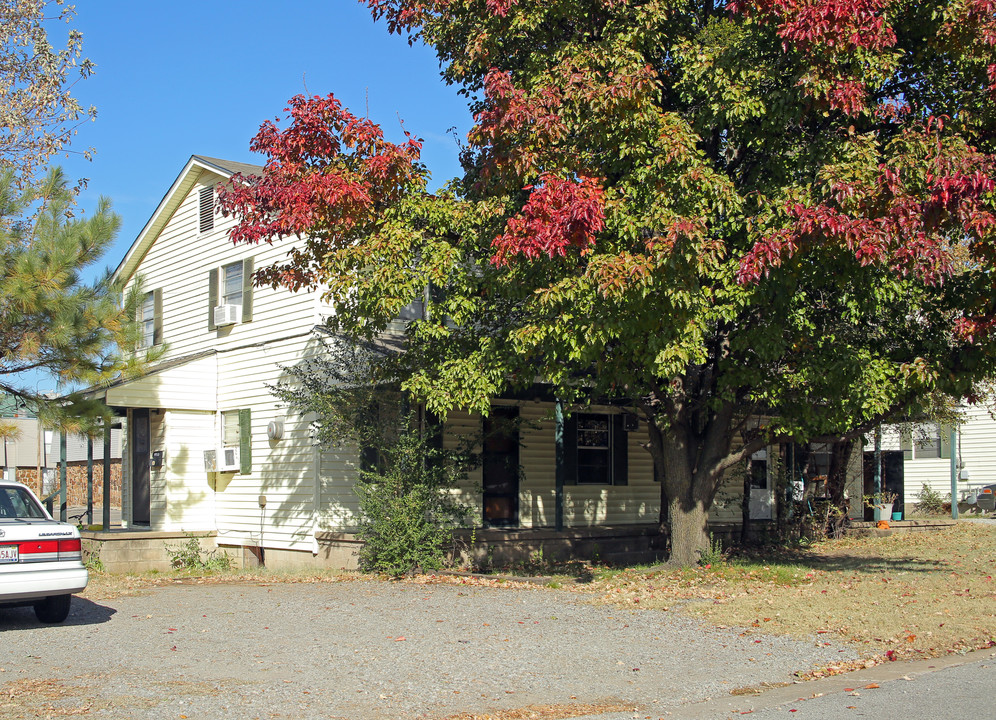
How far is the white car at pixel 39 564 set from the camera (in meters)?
9.02

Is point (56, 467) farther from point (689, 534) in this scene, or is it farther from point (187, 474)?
point (689, 534)

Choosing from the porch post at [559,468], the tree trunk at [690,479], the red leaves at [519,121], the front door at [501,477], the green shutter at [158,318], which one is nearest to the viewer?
the red leaves at [519,121]

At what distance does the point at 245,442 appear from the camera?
17000 millimetres

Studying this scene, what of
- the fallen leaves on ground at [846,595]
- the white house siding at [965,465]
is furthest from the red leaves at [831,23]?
the white house siding at [965,465]

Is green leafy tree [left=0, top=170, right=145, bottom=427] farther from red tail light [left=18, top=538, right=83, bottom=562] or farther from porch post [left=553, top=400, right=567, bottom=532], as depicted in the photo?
porch post [left=553, top=400, right=567, bottom=532]

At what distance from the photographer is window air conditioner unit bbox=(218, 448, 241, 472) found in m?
17.0

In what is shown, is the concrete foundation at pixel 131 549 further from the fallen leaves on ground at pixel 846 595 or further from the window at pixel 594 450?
the fallen leaves on ground at pixel 846 595

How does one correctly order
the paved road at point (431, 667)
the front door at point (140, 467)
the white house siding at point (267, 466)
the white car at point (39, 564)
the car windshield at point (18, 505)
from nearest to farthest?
the paved road at point (431, 667) → the white car at point (39, 564) → the car windshield at point (18, 505) → the white house siding at point (267, 466) → the front door at point (140, 467)

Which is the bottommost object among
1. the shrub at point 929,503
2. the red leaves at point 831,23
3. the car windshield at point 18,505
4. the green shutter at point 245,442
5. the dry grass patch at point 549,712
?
the shrub at point 929,503

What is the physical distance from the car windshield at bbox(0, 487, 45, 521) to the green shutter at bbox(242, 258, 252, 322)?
7.53 m

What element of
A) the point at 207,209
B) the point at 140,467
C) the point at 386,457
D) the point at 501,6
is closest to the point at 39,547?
the point at 386,457

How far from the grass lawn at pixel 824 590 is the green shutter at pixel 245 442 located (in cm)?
186

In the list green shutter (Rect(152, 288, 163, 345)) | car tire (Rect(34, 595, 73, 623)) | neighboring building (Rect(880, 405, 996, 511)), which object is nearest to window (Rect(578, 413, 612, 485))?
green shutter (Rect(152, 288, 163, 345))

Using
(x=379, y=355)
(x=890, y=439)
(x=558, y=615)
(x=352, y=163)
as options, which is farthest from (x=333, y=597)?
(x=890, y=439)
